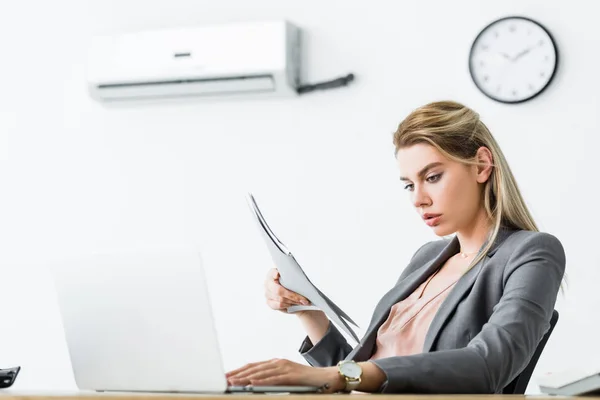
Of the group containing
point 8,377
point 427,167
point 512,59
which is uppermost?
point 512,59

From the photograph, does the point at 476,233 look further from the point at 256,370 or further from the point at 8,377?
the point at 8,377

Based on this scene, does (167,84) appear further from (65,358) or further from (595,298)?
(595,298)

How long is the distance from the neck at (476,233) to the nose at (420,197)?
0.14 meters

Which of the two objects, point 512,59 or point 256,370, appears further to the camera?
point 512,59

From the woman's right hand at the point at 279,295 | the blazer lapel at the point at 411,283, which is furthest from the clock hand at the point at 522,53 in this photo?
the woman's right hand at the point at 279,295

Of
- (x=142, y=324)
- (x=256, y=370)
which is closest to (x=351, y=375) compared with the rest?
(x=256, y=370)

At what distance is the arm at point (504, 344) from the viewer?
121 cm

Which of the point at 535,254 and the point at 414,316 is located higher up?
the point at 535,254

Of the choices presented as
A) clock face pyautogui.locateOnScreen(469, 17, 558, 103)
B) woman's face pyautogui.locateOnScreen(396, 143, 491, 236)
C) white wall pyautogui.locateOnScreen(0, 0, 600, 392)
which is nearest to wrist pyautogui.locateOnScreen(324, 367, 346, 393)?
woman's face pyautogui.locateOnScreen(396, 143, 491, 236)

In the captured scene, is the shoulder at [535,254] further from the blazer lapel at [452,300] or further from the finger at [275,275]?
the finger at [275,275]

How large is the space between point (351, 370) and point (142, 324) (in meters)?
0.30

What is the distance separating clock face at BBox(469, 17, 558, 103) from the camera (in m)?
3.26

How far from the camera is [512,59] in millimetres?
3330

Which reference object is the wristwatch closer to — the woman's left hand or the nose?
the woman's left hand
